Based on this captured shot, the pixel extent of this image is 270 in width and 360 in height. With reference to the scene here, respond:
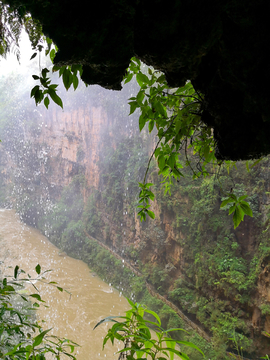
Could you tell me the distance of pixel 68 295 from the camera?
26.0 ft

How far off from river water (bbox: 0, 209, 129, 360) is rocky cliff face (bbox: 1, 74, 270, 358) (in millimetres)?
1220

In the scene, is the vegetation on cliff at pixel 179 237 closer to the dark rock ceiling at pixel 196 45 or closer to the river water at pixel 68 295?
the dark rock ceiling at pixel 196 45

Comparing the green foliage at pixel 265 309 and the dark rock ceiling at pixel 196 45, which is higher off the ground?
the dark rock ceiling at pixel 196 45

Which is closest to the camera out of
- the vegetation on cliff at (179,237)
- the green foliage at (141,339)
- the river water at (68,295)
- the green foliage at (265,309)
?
the green foliage at (141,339)

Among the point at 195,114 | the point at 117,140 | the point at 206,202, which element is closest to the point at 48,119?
the point at 117,140

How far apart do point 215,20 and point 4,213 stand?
18.6 m

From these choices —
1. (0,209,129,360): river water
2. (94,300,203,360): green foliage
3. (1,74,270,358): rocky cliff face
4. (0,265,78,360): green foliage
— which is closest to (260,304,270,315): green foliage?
(1,74,270,358): rocky cliff face

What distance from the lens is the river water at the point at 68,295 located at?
5793mm

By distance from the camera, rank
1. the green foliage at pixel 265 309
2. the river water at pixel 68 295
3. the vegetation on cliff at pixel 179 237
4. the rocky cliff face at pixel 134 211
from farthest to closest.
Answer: the river water at pixel 68 295 → the rocky cliff face at pixel 134 211 → the vegetation on cliff at pixel 179 237 → the green foliage at pixel 265 309

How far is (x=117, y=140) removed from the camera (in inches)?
488

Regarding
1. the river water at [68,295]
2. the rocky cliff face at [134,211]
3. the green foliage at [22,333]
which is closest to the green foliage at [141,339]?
the green foliage at [22,333]

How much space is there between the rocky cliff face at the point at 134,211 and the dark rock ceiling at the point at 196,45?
6.37ft

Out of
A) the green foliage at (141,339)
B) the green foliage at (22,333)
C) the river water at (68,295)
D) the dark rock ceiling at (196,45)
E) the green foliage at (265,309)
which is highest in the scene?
the dark rock ceiling at (196,45)

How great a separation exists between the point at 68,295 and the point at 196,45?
8805 mm
